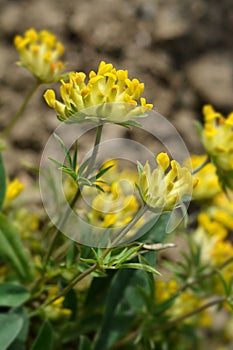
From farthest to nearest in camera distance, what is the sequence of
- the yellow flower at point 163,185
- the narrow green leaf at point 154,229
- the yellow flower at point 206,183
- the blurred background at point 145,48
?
the blurred background at point 145,48
the yellow flower at point 206,183
the narrow green leaf at point 154,229
the yellow flower at point 163,185

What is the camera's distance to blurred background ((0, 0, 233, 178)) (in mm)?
3182

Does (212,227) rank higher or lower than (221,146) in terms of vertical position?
lower

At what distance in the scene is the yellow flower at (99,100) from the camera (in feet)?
4.91

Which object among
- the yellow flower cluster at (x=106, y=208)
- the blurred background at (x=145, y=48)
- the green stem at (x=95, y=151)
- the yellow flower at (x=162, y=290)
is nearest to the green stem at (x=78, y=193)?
the green stem at (x=95, y=151)

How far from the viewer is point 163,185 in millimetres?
1528

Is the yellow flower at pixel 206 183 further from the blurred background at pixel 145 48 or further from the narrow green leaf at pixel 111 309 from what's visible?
the blurred background at pixel 145 48

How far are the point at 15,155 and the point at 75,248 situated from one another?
51.8 inches

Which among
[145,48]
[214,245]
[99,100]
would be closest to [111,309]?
[214,245]

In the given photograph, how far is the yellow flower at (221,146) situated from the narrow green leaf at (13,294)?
69 cm

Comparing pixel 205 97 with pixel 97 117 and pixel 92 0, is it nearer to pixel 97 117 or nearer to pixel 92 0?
pixel 92 0

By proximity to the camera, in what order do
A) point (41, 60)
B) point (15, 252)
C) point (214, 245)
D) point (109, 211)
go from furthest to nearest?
point (214, 245) → point (41, 60) → point (15, 252) → point (109, 211)

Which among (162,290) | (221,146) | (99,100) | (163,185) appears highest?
(99,100)

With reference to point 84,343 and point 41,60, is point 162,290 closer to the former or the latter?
point 84,343

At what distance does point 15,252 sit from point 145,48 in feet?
5.98
